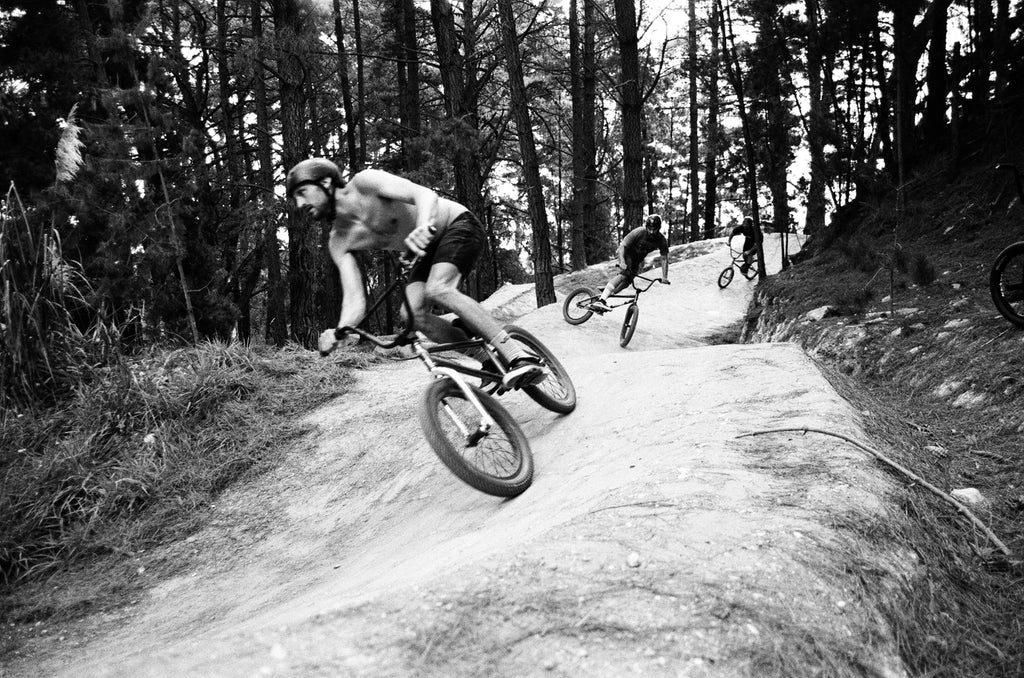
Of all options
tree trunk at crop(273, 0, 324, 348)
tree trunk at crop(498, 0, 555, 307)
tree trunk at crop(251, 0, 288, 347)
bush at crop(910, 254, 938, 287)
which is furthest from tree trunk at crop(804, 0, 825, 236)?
tree trunk at crop(251, 0, 288, 347)

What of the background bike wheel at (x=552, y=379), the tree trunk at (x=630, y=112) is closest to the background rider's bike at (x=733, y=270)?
the tree trunk at (x=630, y=112)

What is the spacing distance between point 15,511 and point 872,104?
1283 cm

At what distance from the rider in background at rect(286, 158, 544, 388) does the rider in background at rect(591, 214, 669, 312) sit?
7009 mm

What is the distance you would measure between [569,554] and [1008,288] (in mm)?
4956

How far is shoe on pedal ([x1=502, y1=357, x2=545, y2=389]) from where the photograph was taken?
424 centimetres

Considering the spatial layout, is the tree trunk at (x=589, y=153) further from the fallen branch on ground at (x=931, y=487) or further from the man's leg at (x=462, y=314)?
the fallen branch on ground at (x=931, y=487)

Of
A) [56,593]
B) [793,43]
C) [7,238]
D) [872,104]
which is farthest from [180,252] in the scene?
[872,104]

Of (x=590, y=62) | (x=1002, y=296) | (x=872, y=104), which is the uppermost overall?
(x=590, y=62)

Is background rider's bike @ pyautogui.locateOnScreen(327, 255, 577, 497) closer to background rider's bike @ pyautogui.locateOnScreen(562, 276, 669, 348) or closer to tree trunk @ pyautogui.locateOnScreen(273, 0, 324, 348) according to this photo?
background rider's bike @ pyautogui.locateOnScreen(562, 276, 669, 348)

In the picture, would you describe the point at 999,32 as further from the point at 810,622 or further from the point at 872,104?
the point at 810,622

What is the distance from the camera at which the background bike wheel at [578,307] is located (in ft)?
38.8

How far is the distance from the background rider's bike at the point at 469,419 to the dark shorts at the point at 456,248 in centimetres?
12

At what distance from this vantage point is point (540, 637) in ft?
6.08

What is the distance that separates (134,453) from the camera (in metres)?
5.18
